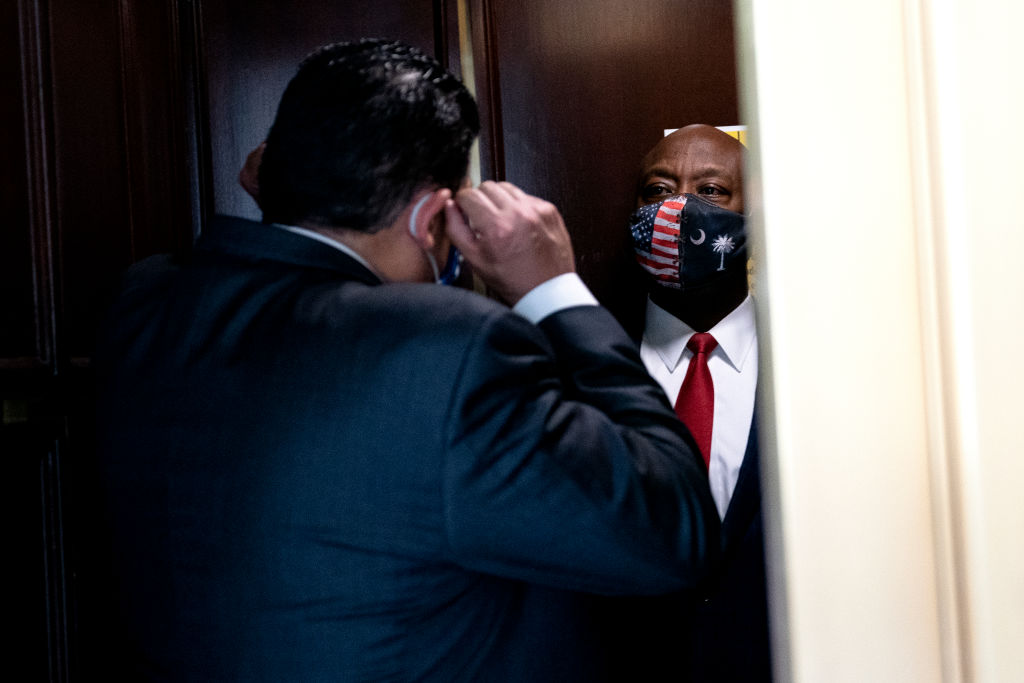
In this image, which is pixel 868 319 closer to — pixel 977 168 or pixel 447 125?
pixel 977 168

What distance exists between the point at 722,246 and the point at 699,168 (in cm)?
18

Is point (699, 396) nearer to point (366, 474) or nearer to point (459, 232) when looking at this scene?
point (459, 232)

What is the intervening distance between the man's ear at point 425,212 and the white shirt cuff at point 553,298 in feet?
0.43

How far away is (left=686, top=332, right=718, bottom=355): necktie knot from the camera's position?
1476 mm

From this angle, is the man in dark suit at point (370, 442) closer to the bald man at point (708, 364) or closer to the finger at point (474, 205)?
the finger at point (474, 205)

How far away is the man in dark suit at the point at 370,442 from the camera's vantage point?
758 millimetres

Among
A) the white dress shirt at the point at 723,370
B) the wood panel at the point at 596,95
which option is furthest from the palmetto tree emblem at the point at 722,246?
the wood panel at the point at 596,95

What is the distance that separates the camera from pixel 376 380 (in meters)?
0.76

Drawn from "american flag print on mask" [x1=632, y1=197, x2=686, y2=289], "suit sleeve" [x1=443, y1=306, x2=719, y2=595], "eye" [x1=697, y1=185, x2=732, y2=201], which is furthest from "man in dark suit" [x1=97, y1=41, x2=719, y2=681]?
"eye" [x1=697, y1=185, x2=732, y2=201]

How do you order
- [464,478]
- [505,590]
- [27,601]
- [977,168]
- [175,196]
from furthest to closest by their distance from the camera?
[175,196]
[27,601]
[505,590]
[464,478]
[977,168]

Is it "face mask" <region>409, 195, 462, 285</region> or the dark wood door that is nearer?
"face mask" <region>409, 195, 462, 285</region>

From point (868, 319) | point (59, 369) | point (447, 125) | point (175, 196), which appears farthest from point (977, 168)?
point (175, 196)

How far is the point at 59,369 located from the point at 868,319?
3.55 feet

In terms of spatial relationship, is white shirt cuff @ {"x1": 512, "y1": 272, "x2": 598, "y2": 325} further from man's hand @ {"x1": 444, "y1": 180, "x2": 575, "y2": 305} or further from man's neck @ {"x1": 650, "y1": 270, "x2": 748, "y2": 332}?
man's neck @ {"x1": 650, "y1": 270, "x2": 748, "y2": 332}
